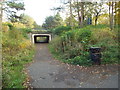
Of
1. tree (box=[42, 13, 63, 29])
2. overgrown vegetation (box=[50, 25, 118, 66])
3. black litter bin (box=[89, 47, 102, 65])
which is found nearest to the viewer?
black litter bin (box=[89, 47, 102, 65])

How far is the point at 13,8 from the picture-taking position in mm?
12656

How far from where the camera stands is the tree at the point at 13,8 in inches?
468

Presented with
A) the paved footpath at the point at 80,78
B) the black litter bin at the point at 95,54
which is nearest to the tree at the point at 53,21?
the black litter bin at the point at 95,54

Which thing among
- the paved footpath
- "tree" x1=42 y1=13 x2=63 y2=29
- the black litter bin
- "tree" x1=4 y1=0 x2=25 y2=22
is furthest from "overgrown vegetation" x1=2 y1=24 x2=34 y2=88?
"tree" x1=42 y1=13 x2=63 y2=29

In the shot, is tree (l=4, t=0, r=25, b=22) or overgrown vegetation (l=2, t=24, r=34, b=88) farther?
tree (l=4, t=0, r=25, b=22)

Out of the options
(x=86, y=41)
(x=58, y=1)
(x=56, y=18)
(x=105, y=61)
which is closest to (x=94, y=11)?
(x=58, y=1)

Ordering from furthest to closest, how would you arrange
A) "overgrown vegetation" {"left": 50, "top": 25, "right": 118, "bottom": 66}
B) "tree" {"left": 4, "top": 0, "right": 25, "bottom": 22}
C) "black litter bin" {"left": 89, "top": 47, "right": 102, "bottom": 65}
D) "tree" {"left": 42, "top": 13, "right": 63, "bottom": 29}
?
"tree" {"left": 42, "top": 13, "right": 63, "bottom": 29}
"tree" {"left": 4, "top": 0, "right": 25, "bottom": 22}
"overgrown vegetation" {"left": 50, "top": 25, "right": 118, "bottom": 66}
"black litter bin" {"left": 89, "top": 47, "right": 102, "bottom": 65}

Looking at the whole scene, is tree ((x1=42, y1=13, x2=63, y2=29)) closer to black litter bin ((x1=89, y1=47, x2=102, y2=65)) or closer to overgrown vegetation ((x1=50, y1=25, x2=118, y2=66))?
overgrown vegetation ((x1=50, y1=25, x2=118, y2=66))

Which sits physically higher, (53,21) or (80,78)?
(53,21)

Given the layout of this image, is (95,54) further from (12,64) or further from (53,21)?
(53,21)

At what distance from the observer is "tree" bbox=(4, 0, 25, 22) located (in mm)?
11876

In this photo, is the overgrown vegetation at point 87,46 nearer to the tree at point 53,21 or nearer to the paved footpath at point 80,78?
the paved footpath at point 80,78

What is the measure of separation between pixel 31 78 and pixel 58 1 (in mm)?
11482

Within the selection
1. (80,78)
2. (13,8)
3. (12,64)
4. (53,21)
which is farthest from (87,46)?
(53,21)
